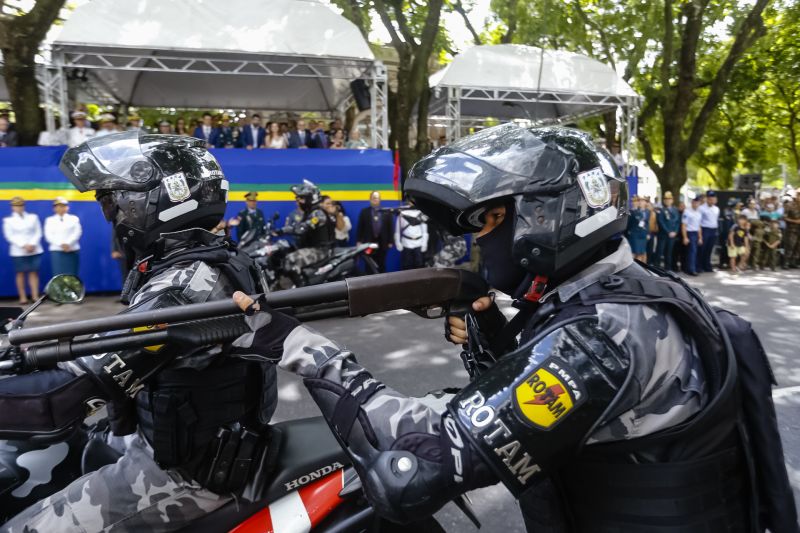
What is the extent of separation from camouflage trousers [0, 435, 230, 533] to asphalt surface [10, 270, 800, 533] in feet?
4.78

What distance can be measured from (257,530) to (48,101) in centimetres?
995

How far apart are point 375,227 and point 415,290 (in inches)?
364

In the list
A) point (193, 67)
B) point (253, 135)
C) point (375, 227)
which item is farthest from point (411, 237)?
point (193, 67)

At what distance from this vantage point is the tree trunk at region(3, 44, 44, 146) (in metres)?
9.43

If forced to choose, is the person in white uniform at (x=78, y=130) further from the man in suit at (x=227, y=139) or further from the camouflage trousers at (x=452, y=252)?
the camouflage trousers at (x=452, y=252)

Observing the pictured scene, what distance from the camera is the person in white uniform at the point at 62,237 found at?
8.70 metres

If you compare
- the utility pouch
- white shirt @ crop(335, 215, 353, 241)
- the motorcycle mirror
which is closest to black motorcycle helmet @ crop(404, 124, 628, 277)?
the utility pouch

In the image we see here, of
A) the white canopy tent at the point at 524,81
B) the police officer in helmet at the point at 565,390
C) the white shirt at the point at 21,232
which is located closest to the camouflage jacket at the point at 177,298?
the police officer in helmet at the point at 565,390

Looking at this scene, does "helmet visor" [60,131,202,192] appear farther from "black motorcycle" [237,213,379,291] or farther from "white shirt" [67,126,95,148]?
"white shirt" [67,126,95,148]

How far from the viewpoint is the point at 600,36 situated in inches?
698

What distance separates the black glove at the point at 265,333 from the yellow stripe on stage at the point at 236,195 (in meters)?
7.24

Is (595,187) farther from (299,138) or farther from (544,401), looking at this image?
(299,138)

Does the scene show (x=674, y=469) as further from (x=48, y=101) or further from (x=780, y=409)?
(x=48, y=101)

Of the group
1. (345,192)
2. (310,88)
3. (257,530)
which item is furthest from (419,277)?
(310,88)
